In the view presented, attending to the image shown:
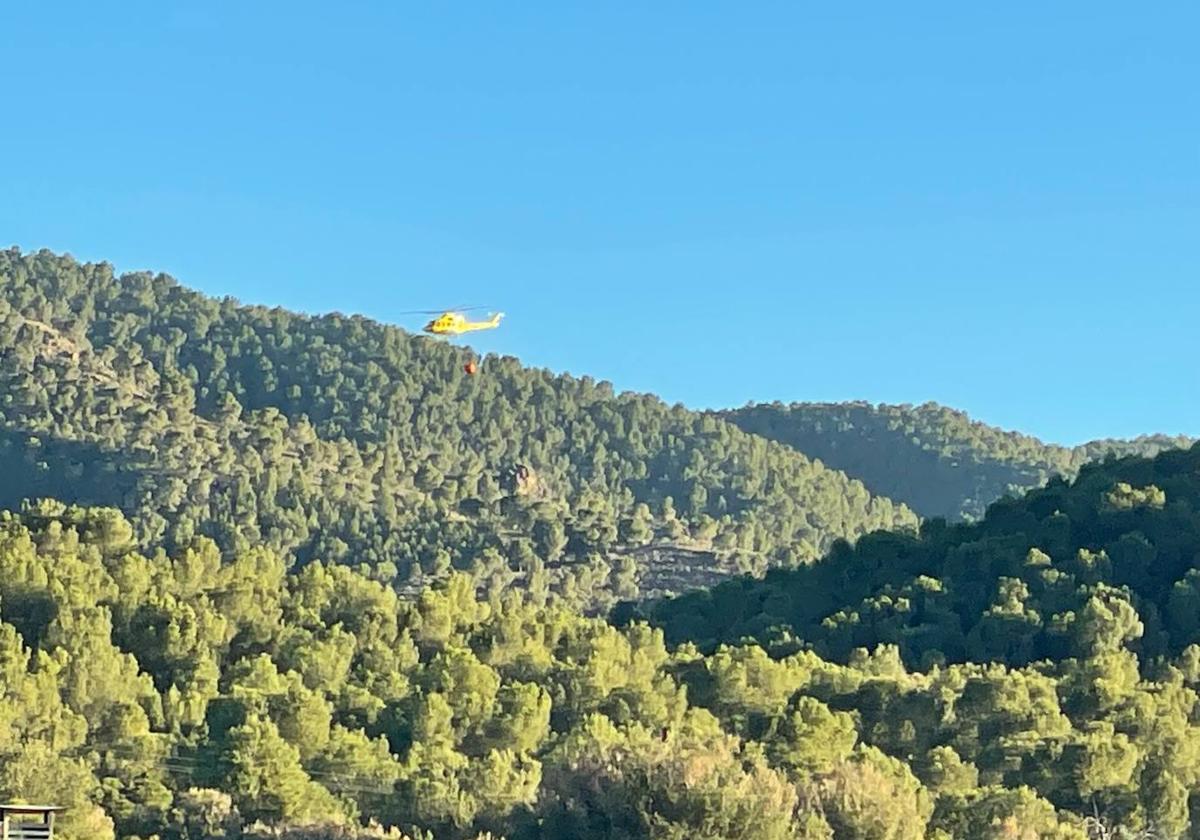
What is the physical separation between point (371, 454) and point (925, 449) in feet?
224

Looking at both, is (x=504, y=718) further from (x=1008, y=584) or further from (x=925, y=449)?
(x=925, y=449)

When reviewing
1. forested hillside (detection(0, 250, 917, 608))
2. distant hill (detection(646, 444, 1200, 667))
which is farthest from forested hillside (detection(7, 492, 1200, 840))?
forested hillside (detection(0, 250, 917, 608))

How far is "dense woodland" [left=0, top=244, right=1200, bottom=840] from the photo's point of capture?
34.8 meters

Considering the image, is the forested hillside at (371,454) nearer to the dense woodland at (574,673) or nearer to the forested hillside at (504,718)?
the dense woodland at (574,673)

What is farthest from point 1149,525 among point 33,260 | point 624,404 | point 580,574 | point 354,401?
point 33,260

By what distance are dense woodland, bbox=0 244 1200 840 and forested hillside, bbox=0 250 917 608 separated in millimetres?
523

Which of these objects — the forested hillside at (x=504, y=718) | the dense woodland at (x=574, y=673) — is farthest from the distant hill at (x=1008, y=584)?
the forested hillside at (x=504, y=718)

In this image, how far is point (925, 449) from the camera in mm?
173750

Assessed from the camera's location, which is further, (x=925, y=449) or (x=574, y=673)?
(x=925, y=449)

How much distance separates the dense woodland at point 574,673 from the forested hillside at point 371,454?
52 cm

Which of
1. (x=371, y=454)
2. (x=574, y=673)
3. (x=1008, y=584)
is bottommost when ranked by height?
(x=574, y=673)

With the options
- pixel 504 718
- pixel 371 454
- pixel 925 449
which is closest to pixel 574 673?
pixel 504 718

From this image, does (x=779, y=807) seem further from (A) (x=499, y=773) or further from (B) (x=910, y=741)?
(B) (x=910, y=741)

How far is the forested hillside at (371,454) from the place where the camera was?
104250 mm
